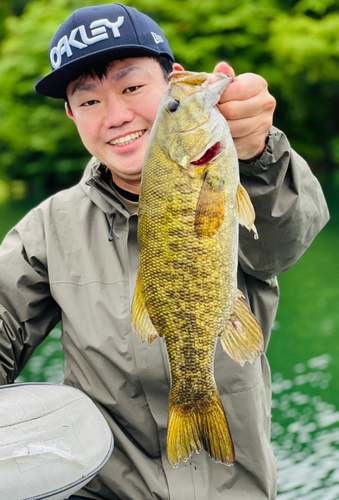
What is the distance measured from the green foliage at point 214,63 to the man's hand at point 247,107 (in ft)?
78.4

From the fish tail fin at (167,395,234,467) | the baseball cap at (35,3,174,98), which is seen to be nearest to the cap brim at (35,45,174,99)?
the baseball cap at (35,3,174,98)

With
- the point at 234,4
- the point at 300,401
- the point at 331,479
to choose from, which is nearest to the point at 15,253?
the point at 331,479

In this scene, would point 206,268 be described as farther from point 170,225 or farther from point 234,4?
point 234,4

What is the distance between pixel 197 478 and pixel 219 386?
374mm

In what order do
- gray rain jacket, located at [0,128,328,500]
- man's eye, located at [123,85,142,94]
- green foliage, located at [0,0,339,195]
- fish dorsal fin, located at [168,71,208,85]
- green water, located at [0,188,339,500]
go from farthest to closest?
1. green foliage, located at [0,0,339,195]
2. green water, located at [0,188,339,500]
3. man's eye, located at [123,85,142,94]
4. gray rain jacket, located at [0,128,328,500]
5. fish dorsal fin, located at [168,71,208,85]

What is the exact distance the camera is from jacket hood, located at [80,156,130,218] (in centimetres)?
277

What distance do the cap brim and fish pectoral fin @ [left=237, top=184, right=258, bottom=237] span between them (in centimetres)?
93

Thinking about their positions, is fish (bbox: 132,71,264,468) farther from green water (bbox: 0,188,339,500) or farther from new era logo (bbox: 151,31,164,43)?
green water (bbox: 0,188,339,500)

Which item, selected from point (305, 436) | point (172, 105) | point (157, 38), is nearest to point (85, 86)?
point (157, 38)

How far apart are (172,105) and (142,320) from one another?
729 mm

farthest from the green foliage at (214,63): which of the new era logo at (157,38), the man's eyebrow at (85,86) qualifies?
the man's eyebrow at (85,86)

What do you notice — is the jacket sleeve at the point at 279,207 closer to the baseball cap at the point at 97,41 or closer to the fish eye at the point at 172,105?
the fish eye at the point at 172,105

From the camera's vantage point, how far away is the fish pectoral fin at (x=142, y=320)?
2.15 m

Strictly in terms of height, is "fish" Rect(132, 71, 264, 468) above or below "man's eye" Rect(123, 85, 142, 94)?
below
